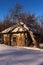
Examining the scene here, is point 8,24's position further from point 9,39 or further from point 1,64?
point 1,64

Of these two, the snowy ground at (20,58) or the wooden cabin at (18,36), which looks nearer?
the snowy ground at (20,58)

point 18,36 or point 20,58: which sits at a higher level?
point 18,36

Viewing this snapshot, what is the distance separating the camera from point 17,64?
7461 millimetres

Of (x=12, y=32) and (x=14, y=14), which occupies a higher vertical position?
(x=14, y=14)

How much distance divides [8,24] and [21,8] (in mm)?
4817

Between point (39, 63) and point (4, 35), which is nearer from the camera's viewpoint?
point (39, 63)

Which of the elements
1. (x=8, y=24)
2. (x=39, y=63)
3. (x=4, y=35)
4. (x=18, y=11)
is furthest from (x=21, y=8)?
(x=39, y=63)

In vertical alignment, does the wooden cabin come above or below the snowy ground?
above

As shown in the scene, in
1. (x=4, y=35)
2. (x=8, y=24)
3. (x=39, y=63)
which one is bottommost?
(x=39, y=63)

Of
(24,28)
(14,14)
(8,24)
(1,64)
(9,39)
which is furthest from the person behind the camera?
(8,24)

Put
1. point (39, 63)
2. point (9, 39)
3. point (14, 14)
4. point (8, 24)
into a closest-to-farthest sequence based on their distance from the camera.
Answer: point (39, 63) < point (9, 39) < point (14, 14) < point (8, 24)

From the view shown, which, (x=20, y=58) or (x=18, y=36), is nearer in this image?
(x=20, y=58)

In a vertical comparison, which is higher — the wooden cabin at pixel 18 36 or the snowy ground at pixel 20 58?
the wooden cabin at pixel 18 36

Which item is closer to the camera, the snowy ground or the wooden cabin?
the snowy ground
